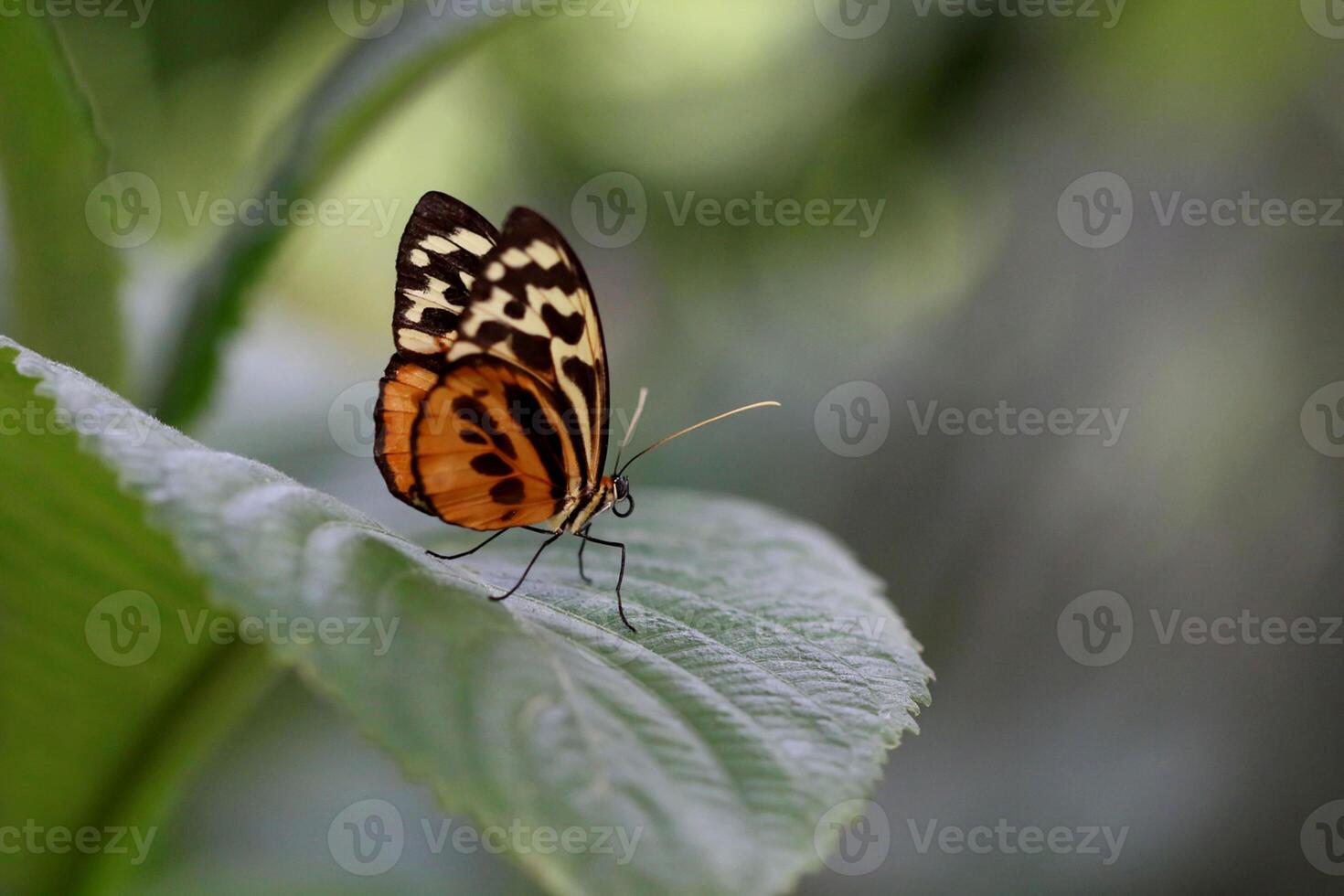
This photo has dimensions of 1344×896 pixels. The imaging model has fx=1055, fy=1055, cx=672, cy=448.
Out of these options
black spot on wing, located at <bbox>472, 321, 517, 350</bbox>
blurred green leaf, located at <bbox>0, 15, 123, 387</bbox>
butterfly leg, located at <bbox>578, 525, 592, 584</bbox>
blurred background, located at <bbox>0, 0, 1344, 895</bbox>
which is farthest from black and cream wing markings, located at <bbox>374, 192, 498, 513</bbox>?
blurred background, located at <bbox>0, 0, 1344, 895</bbox>

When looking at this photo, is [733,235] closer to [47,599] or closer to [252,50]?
[252,50]

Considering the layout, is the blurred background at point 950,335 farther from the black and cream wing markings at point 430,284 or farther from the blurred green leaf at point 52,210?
the black and cream wing markings at point 430,284

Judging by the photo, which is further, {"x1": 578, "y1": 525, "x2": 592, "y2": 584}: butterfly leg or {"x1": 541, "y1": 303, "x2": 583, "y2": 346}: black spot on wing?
{"x1": 578, "y1": 525, "x2": 592, "y2": 584}: butterfly leg

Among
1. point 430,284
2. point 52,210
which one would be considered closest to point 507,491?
point 430,284

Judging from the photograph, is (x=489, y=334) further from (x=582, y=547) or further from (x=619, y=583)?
(x=582, y=547)

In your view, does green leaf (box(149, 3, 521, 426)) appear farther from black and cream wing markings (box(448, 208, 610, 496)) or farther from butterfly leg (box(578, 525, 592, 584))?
butterfly leg (box(578, 525, 592, 584))

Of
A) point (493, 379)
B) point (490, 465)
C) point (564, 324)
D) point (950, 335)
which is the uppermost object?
point (950, 335)

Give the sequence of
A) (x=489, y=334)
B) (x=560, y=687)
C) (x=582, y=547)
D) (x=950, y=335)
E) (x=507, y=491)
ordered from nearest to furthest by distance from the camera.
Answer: (x=560, y=687) < (x=489, y=334) < (x=507, y=491) < (x=582, y=547) < (x=950, y=335)
